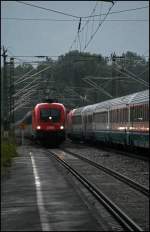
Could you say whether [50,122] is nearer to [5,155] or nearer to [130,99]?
[130,99]

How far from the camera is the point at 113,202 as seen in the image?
584 inches

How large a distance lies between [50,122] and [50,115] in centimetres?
56

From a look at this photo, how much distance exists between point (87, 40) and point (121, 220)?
2511 cm

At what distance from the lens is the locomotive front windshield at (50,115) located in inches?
1869

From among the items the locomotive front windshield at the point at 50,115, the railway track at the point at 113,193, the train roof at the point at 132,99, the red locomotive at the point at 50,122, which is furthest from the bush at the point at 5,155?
the locomotive front windshield at the point at 50,115

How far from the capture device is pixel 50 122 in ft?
156

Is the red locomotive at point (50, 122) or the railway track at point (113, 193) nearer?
the railway track at point (113, 193)

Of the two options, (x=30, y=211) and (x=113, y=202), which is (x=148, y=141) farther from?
(x=30, y=211)

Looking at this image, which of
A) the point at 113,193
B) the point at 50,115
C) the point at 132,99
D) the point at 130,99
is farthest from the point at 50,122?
the point at 113,193

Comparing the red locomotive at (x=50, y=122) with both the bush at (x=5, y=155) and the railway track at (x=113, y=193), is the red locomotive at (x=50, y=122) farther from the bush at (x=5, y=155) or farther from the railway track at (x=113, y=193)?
the railway track at (x=113, y=193)

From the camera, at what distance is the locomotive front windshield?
4747 cm

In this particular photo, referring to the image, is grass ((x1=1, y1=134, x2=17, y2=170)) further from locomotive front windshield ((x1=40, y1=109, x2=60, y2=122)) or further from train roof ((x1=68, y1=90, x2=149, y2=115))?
locomotive front windshield ((x1=40, y1=109, x2=60, y2=122))

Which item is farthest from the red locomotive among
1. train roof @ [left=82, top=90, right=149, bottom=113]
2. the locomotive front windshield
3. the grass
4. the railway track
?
the railway track

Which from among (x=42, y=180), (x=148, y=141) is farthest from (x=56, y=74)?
(x=42, y=180)
